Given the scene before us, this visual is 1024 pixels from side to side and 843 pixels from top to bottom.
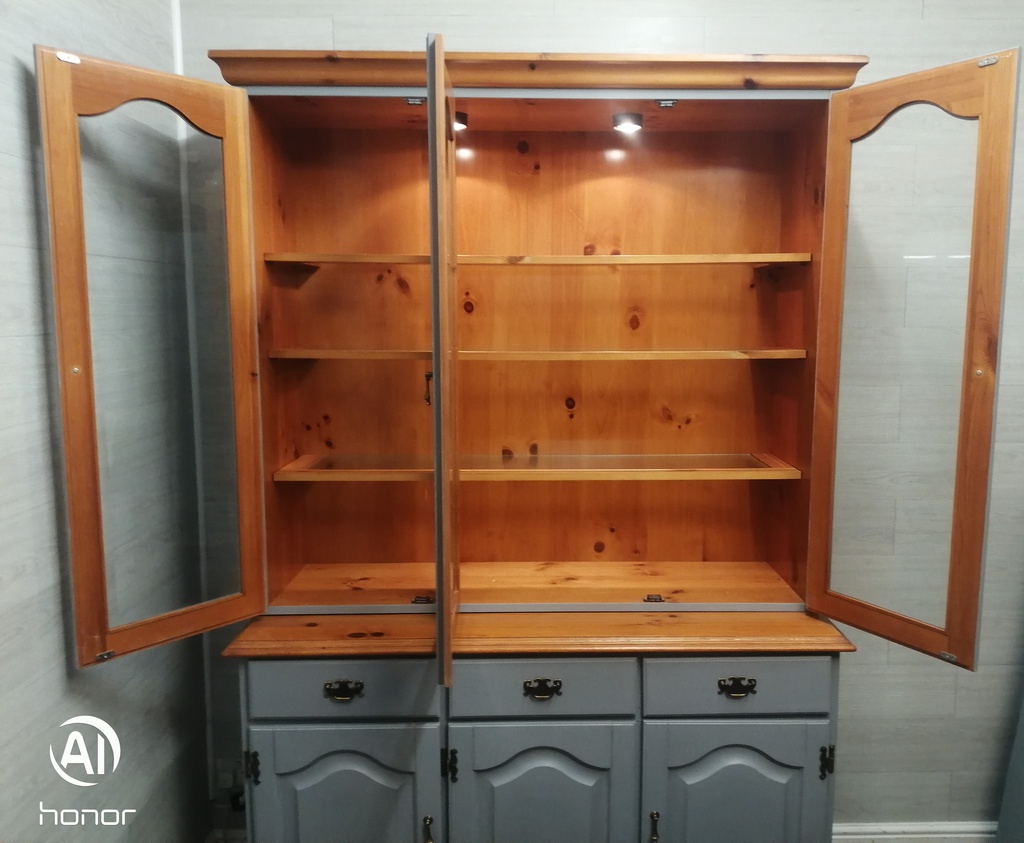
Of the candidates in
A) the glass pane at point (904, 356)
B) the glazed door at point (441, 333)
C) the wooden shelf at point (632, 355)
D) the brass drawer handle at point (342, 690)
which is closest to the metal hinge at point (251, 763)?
the brass drawer handle at point (342, 690)

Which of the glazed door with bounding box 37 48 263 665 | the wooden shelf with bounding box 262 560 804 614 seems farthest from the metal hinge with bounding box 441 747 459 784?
the glazed door with bounding box 37 48 263 665

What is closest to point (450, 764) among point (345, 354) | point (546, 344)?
point (345, 354)

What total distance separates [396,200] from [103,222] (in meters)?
0.74

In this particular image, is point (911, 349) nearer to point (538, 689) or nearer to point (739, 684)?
point (739, 684)

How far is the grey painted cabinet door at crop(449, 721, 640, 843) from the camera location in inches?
64.0

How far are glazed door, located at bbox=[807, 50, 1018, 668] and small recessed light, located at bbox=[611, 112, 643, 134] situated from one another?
45 cm

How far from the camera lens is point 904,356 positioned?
1.73 meters

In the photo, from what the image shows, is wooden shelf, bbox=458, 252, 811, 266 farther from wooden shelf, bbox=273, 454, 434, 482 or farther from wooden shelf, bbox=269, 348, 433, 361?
wooden shelf, bbox=273, 454, 434, 482

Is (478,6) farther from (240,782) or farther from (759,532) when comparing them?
(240,782)

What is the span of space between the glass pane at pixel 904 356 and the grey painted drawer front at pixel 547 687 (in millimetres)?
583

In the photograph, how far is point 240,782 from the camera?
2.08 metres

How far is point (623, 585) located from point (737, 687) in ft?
1.25

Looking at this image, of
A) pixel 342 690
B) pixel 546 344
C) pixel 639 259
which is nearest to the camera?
pixel 342 690

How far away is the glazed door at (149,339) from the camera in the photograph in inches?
52.4
